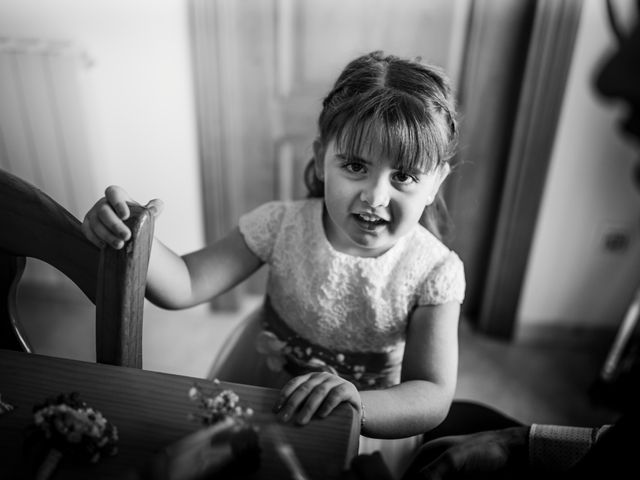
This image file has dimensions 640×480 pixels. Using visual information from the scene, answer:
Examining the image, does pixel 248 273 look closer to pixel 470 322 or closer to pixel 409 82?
pixel 409 82

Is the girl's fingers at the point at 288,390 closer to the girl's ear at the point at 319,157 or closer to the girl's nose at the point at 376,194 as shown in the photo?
the girl's nose at the point at 376,194

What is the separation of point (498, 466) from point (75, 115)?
60.3 inches

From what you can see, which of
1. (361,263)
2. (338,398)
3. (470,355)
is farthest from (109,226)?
(470,355)

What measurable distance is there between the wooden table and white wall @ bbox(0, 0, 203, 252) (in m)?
1.16

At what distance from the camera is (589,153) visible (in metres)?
1.59

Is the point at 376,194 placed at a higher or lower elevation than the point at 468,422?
higher

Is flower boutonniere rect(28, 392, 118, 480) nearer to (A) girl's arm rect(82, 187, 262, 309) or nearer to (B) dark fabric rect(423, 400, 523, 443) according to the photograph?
(A) girl's arm rect(82, 187, 262, 309)

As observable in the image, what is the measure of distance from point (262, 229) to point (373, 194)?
29cm

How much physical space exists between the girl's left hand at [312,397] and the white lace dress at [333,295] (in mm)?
331

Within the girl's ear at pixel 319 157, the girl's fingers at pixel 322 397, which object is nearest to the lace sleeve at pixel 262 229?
the girl's ear at pixel 319 157

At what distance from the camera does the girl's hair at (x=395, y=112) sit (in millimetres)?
775

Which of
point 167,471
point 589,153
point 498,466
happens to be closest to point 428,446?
point 498,466

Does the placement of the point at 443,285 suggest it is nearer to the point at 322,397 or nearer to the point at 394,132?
the point at 394,132

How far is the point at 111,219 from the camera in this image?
25.1 inches
